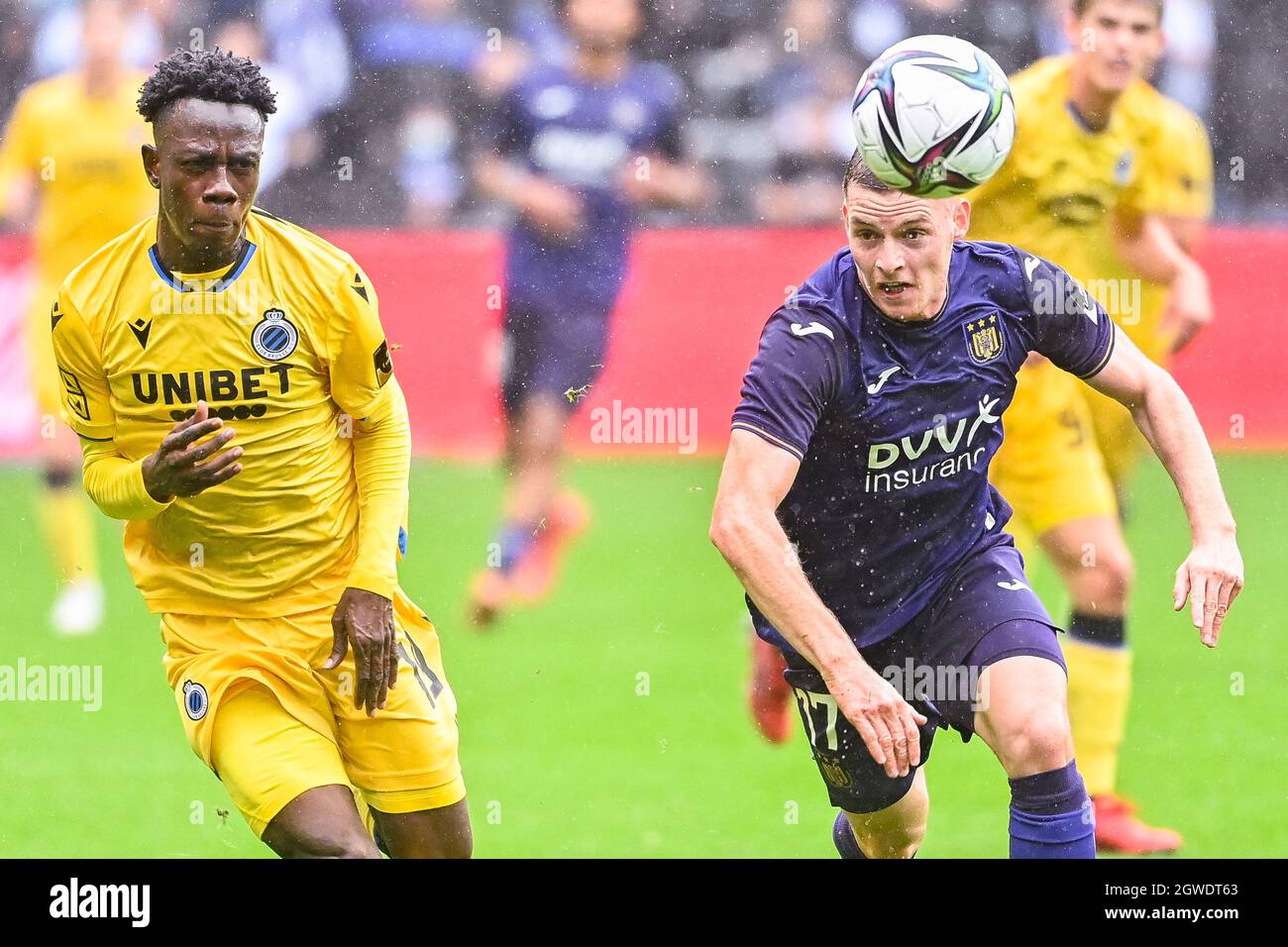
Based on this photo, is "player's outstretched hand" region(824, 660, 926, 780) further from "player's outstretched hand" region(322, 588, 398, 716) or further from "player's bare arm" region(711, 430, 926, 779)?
"player's outstretched hand" region(322, 588, 398, 716)

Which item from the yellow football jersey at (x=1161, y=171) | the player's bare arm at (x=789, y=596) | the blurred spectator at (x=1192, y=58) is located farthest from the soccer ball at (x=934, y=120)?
the blurred spectator at (x=1192, y=58)

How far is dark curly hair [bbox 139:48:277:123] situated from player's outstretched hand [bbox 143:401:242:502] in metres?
0.76

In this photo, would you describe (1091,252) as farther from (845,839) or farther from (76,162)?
(76,162)

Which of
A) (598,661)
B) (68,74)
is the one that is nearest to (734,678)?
(598,661)

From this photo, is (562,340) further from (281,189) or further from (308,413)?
(308,413)

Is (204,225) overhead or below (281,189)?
below

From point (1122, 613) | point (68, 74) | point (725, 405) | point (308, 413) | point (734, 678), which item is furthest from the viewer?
point (725, 405)

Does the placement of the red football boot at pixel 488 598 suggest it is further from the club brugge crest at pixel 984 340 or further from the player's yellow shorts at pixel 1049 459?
the club brugge crest at pixel 984 340

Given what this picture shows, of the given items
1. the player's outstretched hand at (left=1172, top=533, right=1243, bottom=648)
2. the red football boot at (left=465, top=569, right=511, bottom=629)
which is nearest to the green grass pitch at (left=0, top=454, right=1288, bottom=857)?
the red football boot at (left=465, top=569, right=511, bottom=629)

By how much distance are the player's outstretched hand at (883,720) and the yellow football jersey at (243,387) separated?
1397mm

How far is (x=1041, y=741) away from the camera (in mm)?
4512

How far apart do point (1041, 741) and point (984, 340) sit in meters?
1.08
